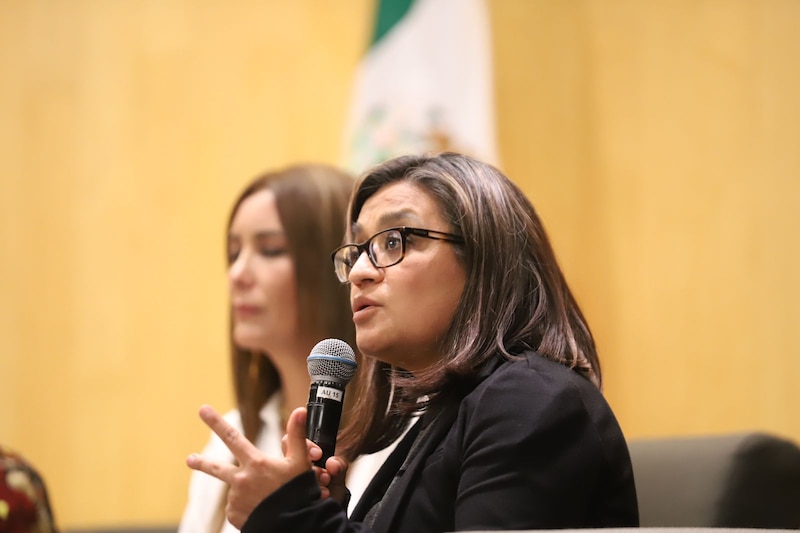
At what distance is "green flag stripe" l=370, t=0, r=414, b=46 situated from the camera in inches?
138

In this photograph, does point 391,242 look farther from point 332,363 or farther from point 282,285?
point 282,285

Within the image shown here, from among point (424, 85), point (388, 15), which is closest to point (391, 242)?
point (424, 85)

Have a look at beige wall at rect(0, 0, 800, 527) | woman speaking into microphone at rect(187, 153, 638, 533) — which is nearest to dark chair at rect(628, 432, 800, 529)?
woman speaking into microphone at rect(187, 153, 638, 533)

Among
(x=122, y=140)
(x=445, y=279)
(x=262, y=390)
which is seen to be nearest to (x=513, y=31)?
(x=122, y=140)

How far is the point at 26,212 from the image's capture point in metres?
3.63

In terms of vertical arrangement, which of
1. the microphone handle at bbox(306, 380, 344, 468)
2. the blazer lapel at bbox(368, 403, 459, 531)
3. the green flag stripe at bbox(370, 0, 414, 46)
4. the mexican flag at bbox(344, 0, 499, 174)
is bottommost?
the blazer lapel at bbox(368, 403, 459, 531)

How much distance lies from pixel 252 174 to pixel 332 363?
2441 mm

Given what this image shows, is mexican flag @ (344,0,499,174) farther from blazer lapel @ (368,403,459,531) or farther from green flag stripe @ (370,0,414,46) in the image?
blazer lapel @ (368,403,459,531)

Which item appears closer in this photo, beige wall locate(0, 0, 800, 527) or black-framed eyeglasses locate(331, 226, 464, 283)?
black-framed eyeglasses locate(331, 226, 464, 283)

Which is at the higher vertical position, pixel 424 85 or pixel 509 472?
pixel 424 85

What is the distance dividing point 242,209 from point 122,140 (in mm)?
1402

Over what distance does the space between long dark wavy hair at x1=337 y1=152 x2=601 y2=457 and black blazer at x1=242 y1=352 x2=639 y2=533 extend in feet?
0.16

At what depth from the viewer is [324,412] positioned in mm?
1271

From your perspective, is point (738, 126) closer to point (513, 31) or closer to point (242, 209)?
point (513, 31)
